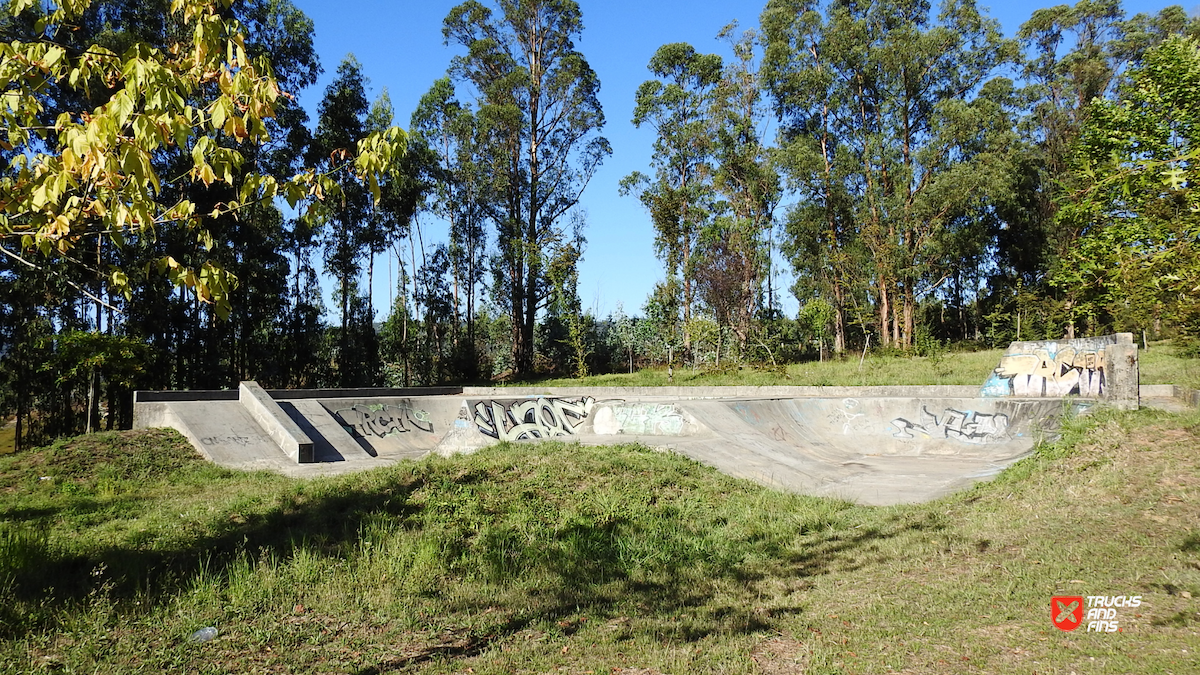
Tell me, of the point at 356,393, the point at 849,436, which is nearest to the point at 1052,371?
the point at 849,436

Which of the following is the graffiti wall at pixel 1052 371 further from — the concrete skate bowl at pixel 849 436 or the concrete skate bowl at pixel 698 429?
the concrete skate bowl at pixel 849 436

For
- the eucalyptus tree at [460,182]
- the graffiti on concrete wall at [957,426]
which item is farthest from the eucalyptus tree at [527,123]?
the graffiti on concrete wall at [957,426]

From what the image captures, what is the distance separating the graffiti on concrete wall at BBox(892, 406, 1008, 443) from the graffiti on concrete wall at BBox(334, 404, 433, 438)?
12200mm

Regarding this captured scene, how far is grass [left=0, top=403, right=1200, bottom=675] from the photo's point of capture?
13.6ft

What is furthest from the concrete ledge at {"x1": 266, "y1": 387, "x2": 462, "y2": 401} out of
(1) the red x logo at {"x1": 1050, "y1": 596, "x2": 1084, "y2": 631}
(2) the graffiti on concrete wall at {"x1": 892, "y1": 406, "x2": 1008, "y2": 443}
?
(1) the red x logo at {"x1": 1050, "y1": 596, "x2": 1084, "y2": 631}

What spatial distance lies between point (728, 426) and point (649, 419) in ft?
5.44

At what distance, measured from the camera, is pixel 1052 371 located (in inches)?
615

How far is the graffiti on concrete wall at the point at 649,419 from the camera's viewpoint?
13625mm

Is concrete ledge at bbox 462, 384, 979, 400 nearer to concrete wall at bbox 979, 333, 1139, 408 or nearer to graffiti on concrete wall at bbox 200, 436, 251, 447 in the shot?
concrete wall at bbox 979, 333, 1139, 408

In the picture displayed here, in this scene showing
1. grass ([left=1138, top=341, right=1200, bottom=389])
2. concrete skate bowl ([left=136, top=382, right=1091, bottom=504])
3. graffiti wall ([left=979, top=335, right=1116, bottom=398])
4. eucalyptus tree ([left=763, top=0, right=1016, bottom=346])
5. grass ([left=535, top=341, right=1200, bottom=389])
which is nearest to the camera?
concrete skate bowl ([left=136, top=382, right=1091, bottom=504])

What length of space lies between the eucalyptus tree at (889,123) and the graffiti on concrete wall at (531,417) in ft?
70.6

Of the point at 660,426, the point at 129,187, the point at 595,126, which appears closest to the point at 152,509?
the point at 129,187

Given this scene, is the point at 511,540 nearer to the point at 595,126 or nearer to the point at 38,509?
the point at 38,509

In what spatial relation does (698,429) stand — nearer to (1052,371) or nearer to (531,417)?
(531,417)
